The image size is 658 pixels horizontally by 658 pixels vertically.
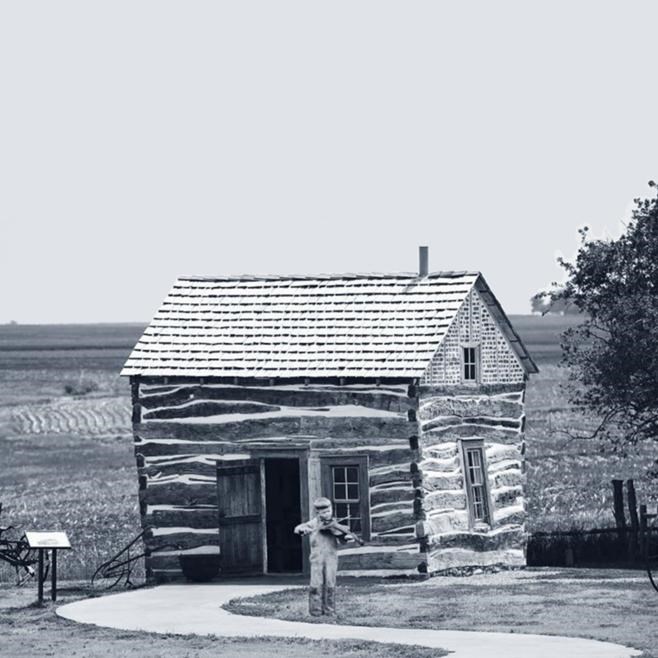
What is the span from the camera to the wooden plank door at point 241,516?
116 feet

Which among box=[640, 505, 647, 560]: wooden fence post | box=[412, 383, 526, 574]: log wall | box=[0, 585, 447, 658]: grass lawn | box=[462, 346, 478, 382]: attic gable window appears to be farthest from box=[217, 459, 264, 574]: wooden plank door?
box=[640, 505, 647, 560]: wooden fence post

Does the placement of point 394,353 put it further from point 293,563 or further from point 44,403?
point 44,403

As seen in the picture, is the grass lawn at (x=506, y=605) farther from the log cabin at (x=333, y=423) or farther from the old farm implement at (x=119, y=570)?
the old farm implement at (x=119, y=570)

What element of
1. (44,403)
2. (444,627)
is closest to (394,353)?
(444,627)

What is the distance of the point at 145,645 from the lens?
84.9 feet

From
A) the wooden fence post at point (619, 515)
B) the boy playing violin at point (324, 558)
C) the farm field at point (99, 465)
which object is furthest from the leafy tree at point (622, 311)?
the boy playing violin at point (324, 558)

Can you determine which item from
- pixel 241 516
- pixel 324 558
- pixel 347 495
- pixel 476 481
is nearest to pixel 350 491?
pixel 347 495

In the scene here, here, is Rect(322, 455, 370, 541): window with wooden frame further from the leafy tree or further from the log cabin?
the leafy tree

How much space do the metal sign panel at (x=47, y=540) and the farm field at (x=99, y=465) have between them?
6118mm

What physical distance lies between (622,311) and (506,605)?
10537 millimetres

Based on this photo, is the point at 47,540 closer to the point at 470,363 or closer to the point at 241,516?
the point at 241,516

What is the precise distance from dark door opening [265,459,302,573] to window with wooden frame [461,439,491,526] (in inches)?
111

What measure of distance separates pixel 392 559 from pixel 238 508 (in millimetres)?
2671

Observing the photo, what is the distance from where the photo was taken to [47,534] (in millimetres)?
31812
